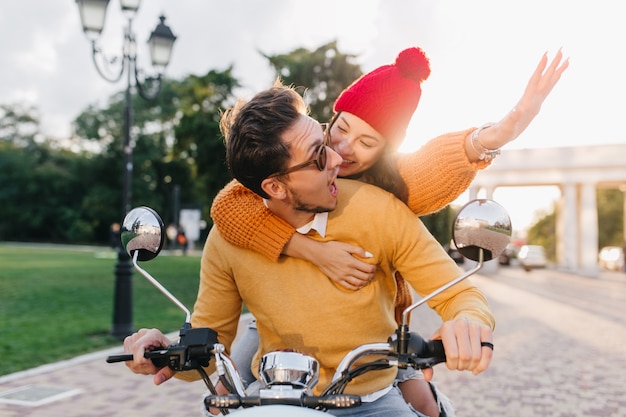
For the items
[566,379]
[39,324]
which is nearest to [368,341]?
[566,379]

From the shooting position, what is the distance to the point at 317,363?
1625 mm

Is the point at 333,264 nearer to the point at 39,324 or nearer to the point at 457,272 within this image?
the point at 457,272

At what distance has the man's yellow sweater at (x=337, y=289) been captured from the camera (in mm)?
1962

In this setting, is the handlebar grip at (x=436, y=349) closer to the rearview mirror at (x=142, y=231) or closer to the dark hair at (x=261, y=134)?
the dark hair at (x=261, y=134)

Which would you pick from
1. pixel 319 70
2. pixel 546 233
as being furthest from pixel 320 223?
pixel 546 233

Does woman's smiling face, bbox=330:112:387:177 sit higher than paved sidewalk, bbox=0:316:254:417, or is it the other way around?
woman's smiling face, bbox=330:112:387:177

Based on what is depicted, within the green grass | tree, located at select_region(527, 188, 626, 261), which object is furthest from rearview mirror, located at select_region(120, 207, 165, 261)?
tree, located at select_region(527, 188, 626, 261)

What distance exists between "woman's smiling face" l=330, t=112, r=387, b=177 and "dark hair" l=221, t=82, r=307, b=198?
506 millimetres

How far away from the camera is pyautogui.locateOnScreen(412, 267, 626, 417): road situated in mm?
6359

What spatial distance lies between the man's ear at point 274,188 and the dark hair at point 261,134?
0.06ft

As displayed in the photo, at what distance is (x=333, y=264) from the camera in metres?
1.97

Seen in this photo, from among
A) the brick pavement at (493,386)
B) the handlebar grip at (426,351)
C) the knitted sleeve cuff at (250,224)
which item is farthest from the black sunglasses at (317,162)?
the brick pavement at (493,386)

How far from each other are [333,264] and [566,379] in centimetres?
652

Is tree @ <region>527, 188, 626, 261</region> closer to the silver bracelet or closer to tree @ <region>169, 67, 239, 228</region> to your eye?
tree @ <region>169, 67, 239, 228</region>
